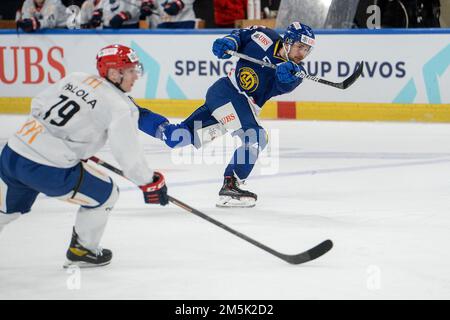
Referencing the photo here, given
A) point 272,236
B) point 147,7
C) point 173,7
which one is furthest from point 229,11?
point 272,236

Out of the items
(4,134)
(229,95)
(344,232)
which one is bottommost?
(4,134)

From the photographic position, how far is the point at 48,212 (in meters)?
5.54

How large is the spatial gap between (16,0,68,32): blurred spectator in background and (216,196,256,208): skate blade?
590 centimetres

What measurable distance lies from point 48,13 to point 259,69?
18.9 feet

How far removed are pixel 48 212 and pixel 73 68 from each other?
18.9ft

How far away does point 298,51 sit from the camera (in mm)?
6051

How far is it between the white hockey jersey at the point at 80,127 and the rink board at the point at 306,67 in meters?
6.33

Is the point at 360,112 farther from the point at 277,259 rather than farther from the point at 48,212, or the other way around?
the point at 277,259

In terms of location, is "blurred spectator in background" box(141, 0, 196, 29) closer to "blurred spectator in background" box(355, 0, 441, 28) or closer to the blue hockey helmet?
"blurred spectator in background" box(355, 0, 441, 28)

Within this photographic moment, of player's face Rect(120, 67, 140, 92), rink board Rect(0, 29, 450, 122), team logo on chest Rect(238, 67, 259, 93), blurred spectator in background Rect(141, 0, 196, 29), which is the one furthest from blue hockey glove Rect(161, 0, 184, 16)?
player's face Rect(120, 67, 140, 92)

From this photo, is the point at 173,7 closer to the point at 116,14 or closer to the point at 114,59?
the point at 116,14

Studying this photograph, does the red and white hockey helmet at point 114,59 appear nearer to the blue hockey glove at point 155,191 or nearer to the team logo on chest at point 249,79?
the blue hockey glove at point 155,191

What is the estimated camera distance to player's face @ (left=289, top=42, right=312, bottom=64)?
600 centimetres
